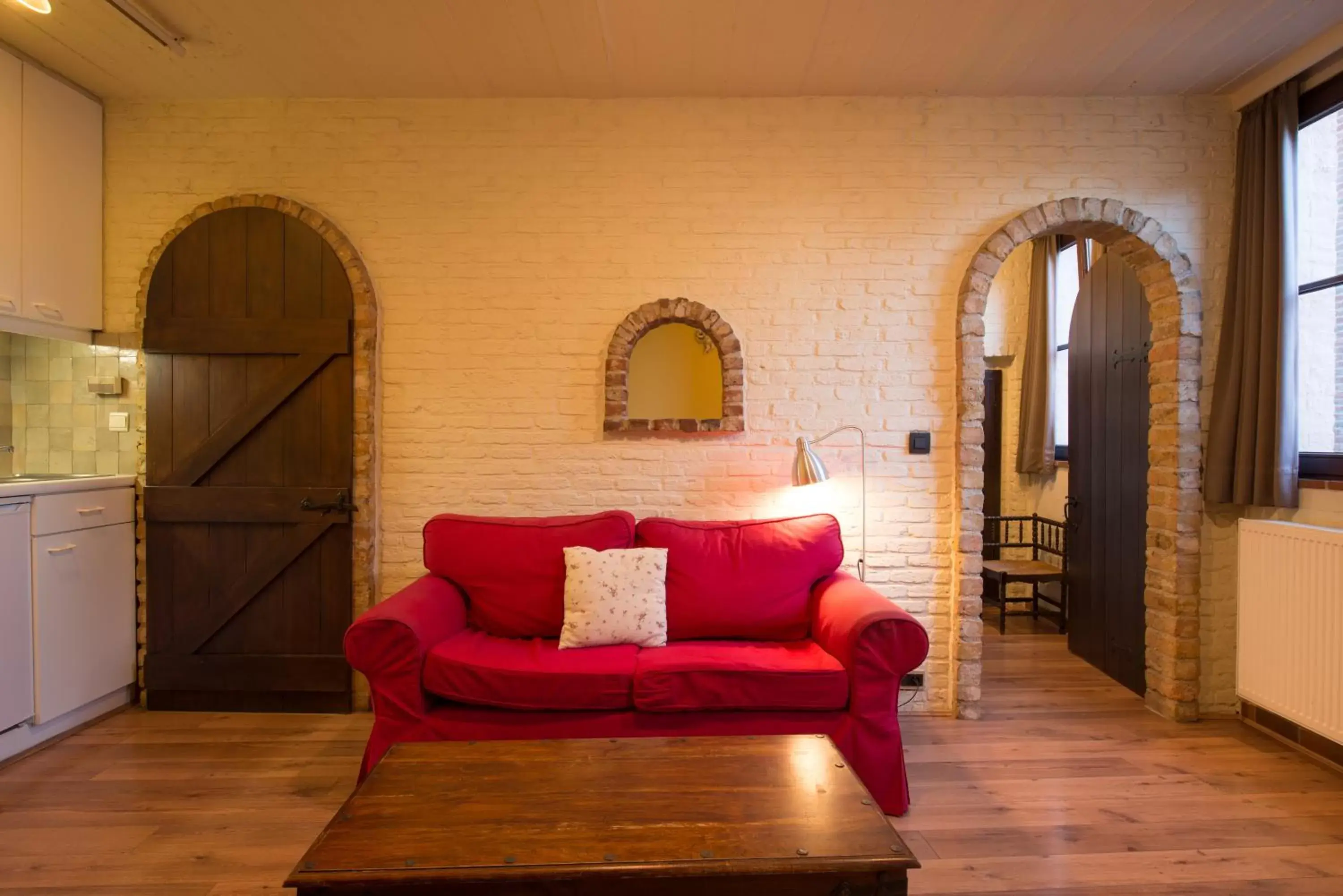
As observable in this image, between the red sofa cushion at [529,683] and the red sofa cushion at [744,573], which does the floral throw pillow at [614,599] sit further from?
the red sofa cushion at [529,683]

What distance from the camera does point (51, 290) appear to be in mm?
3146

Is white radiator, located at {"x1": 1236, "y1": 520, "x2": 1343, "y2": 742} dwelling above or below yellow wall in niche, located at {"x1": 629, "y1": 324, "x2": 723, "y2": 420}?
below

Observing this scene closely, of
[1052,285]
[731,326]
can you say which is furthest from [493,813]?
[1052,285]

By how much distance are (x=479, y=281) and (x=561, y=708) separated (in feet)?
6.67

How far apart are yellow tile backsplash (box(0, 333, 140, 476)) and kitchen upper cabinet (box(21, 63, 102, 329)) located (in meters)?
0.24

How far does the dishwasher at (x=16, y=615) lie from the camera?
2738 millimetres

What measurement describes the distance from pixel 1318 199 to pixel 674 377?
293cm

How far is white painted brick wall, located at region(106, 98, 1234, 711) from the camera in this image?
3.35 meters

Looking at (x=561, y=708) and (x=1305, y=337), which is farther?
Answer: (x=1305, y=337)

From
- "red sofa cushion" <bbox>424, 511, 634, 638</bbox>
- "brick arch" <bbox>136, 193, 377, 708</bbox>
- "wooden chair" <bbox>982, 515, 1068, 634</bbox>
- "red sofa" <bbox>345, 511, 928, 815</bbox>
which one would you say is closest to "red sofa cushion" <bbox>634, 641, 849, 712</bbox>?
"red sofa" <bbox>345, 511, 928, 815</bbox>

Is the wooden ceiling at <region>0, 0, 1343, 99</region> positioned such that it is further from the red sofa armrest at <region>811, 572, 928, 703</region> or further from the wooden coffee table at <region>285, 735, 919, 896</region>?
the wooden coffee table at <region>285, 735, 919, 896</region>

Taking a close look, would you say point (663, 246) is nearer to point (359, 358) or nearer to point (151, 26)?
Answer: point (359, 358)

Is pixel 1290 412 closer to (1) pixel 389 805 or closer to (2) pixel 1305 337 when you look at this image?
(2) pixel 1305 337

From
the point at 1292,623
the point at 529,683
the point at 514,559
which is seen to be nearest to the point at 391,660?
the point at 529,683
